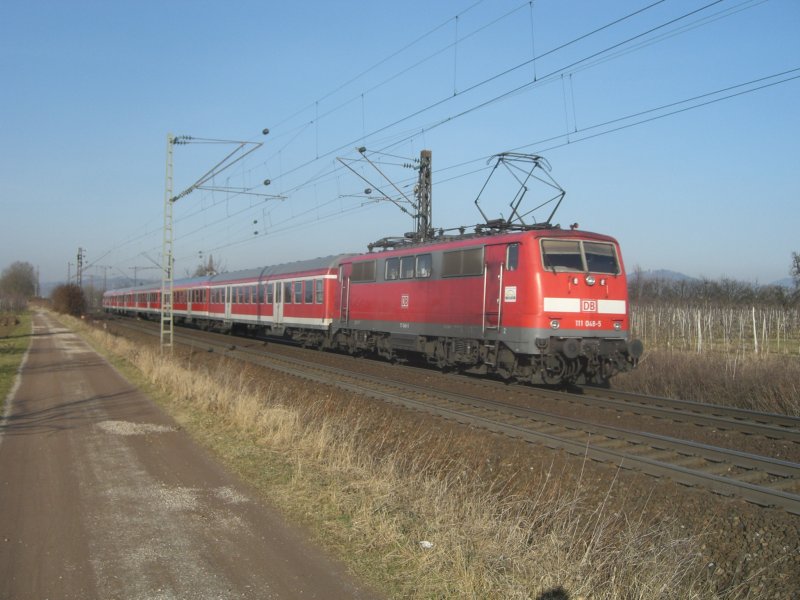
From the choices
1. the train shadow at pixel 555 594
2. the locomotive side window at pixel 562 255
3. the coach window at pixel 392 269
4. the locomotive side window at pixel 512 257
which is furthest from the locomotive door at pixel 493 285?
the train shadow at pixel 555 594

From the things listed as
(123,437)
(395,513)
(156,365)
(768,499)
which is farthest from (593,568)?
(156,365)

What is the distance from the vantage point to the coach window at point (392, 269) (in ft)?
62.9

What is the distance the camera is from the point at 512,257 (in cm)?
1416

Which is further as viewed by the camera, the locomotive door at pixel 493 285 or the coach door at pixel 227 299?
the coach door at pixel 227 299

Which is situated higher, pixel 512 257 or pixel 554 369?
pixel 512 257

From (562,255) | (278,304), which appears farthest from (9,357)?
(562,255)

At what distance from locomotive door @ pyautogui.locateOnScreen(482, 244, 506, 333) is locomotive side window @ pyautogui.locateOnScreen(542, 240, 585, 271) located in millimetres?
1056

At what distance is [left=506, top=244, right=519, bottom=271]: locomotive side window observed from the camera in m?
14.0

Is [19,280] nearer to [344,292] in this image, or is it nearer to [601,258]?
[344,292]

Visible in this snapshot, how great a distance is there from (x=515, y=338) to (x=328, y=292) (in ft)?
38.0

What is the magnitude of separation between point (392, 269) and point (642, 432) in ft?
35.0

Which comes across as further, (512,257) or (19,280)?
(19,280)

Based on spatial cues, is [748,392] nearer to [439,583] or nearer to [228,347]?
[439,583]

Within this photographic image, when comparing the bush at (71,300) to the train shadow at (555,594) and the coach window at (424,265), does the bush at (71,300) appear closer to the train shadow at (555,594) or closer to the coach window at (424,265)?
the coach window at (424,265)
